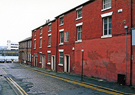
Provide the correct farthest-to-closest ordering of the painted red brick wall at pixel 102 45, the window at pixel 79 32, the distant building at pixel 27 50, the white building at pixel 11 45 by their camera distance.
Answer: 1. the white building at pixel 11 45
2. the distant building at pixel 27 50
3. the window at pixel 79 32
4. the painted red brick wall at pixel 102 45

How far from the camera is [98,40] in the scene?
48.8ft

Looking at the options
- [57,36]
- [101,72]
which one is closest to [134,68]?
[101,72]

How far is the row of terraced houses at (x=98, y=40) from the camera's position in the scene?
11.9m

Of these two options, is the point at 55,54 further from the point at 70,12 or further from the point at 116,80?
the point at 116,80

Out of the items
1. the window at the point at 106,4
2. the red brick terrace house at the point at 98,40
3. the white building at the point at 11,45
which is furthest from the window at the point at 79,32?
the white building at the point at 11,45

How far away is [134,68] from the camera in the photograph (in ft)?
36.6

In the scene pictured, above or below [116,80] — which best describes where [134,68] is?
above

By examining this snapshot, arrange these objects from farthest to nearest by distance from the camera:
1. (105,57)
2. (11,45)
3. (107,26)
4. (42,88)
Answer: (11,45)
(107,26)
(105,57)
(42,88)

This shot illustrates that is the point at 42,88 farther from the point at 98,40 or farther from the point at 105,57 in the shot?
the point at 98,40

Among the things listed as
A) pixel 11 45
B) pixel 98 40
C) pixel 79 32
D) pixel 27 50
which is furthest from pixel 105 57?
pixel 11 45

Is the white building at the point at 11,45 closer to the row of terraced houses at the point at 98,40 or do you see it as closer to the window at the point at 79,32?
the row of terraced houses at the point at 98,40

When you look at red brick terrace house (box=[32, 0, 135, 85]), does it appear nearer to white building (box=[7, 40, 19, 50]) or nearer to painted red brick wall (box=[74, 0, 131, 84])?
painted red brick wall (box=[74, 0, 131, 84])

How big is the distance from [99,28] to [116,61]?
4220mm

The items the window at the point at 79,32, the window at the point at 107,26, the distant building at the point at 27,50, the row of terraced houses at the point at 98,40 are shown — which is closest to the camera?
the row of terraced houses at the point at 98,40
